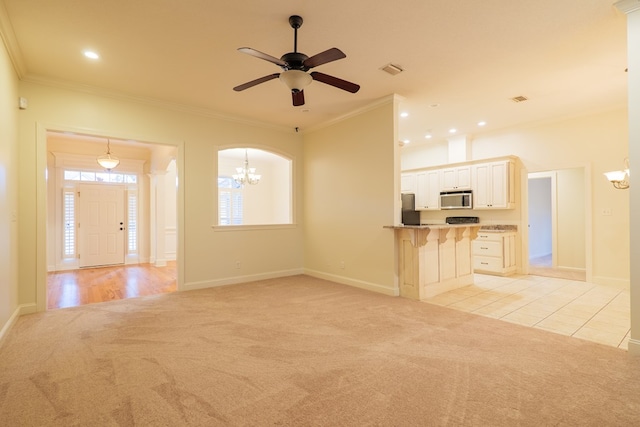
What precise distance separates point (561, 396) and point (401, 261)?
2735mm

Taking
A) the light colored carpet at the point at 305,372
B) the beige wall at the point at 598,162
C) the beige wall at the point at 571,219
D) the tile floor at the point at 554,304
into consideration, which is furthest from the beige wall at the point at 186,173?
the beige wall at the point at 571,219

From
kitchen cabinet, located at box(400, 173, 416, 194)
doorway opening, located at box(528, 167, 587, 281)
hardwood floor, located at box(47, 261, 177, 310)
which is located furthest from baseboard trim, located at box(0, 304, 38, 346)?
doorway opening, located at box(528, 167, 587, 281)

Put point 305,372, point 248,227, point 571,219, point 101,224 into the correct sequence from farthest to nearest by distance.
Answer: point 101,224 < point 571,219 < point 248,227 < point 305,372

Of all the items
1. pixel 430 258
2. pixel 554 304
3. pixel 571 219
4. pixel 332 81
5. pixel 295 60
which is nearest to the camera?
pixel 295 60

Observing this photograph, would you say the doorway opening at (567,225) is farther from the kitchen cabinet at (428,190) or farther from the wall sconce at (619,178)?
the kitchen cabinet at (428,190)

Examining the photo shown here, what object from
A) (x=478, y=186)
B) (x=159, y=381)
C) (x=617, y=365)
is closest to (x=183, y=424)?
(x=159, y=381)

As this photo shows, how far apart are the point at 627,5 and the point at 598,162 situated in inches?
145

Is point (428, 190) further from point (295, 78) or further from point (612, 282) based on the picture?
point (295, 78)

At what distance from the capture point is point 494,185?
6.38 m

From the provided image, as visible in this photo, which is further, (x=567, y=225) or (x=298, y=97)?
(x=567, y=225)

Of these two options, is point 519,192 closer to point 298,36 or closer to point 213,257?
point 298,36

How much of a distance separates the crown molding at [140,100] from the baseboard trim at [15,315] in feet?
9.11

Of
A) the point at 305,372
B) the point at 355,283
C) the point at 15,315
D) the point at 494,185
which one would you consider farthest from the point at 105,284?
the point at 494,185

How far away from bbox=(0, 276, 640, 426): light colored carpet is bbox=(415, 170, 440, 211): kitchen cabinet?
13.0ft
